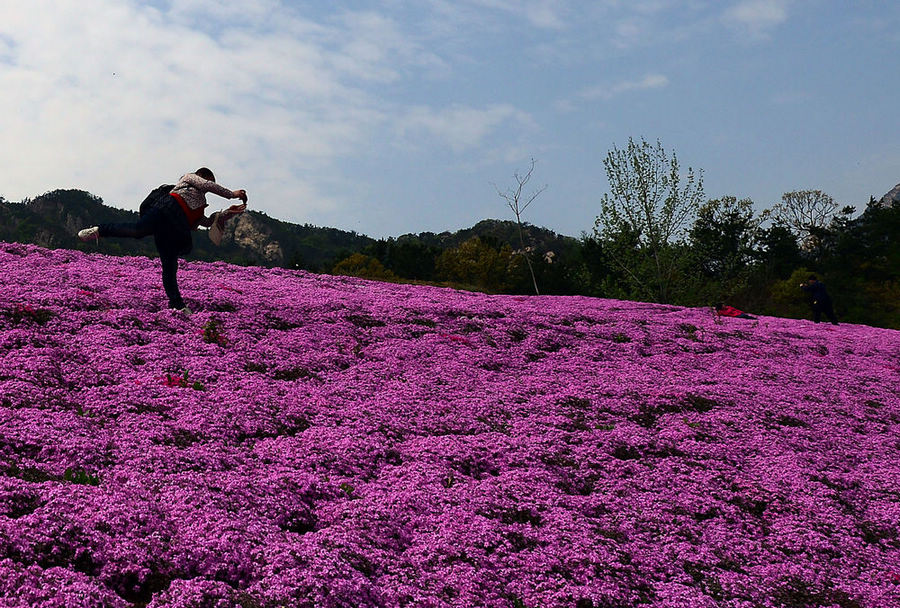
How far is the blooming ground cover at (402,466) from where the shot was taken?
279 inches

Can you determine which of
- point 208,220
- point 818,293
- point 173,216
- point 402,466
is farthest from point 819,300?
point 173,216

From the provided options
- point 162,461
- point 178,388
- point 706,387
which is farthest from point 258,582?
point 706,387

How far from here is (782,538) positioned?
9.44m

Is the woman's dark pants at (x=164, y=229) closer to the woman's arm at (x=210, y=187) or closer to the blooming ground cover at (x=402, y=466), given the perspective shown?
the woman's arm at (x=210, y=187)

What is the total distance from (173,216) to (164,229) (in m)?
0.37

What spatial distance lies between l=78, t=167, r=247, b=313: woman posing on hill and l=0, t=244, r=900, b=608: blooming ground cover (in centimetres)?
203

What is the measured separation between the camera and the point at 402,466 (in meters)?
10.2

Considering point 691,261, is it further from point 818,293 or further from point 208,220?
point 208,220

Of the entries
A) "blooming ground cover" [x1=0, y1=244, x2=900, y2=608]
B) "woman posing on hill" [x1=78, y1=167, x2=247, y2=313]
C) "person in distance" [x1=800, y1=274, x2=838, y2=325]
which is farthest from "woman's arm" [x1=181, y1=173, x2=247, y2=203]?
"person in distance" [x1=800, y1=274, x2=838, y2=325]

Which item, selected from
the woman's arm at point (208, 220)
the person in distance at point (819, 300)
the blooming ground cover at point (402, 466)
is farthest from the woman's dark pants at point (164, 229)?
the person in distance at point (819, 300)

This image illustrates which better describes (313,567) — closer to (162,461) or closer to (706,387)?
(162,461)

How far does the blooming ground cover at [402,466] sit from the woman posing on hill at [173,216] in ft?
6.65

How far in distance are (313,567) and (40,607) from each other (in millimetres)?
2483

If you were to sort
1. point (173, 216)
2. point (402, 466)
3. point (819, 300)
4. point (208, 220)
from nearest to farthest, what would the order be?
point (402, 466), point (173, 216), point (208, 220), point (819, 300)
